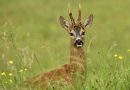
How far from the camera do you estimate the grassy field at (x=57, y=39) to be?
8.61 metres

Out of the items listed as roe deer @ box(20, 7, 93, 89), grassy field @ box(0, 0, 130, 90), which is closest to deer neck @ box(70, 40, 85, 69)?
roe deer @ box(20, 7, 93, 89)

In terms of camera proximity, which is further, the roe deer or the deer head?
the deer head

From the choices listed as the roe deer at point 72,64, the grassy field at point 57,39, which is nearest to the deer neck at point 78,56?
the roe deer at point 72,64

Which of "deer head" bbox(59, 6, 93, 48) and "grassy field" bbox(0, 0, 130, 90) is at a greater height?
"deer head" bbox(59, 6, 93, 48)

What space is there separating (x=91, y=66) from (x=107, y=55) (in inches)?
25.4

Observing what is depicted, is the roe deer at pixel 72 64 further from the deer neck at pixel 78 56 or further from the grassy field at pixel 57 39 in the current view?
the grassy field at pixel 57 39

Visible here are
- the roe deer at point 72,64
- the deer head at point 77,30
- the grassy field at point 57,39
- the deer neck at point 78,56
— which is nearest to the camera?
the grassy field at point 57,39

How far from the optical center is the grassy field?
28.2 feet

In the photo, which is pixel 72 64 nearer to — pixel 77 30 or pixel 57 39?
pixel 77 30

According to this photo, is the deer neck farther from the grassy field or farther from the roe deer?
the grassy field

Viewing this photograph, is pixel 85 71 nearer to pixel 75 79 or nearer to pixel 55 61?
pixel 75 79

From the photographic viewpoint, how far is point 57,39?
21.6 meters

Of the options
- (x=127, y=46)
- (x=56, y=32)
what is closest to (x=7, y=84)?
(x=127, y=46)

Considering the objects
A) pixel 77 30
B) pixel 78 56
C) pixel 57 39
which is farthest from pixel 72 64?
pixel 57 39
